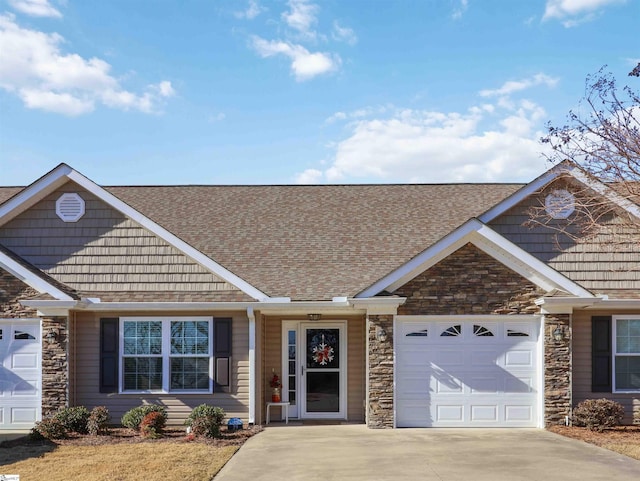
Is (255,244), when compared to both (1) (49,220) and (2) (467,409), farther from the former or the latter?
(2) (467,409)

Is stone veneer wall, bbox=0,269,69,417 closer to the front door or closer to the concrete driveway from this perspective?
the concrete driveway

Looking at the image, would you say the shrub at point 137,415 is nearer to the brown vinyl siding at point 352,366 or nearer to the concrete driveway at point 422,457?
the concrete driveway at point 422,457

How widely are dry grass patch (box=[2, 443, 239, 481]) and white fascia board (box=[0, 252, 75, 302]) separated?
3229 millimetres

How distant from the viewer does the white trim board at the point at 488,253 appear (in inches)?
545

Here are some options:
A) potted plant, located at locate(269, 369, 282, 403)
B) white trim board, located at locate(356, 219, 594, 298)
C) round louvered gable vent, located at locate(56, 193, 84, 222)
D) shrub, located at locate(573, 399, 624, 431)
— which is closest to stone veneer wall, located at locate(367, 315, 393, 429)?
white trim board, located at locate(356, 219, 594, 298)

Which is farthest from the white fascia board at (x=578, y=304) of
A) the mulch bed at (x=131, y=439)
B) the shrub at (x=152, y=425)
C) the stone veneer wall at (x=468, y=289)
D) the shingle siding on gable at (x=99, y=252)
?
the shrub at (x=152, y=425)

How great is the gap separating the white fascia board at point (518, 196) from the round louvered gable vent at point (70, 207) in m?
8.57

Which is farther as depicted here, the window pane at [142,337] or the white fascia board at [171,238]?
the window pane at [142,337]

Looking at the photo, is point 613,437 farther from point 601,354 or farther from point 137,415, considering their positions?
point 137,415

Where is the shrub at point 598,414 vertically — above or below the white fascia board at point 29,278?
below

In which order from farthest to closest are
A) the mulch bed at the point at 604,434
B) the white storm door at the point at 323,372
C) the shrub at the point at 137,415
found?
1. the white storm door at the point at 323,372
2. the shrub at the point at 137,415
3. the mulch bed at the point at 604,434

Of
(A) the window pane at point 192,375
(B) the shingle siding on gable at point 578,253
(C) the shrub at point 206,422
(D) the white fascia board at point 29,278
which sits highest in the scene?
(B) the shingle siding on gable at point 578,253

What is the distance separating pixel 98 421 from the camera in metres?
13.2

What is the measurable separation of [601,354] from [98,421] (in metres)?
10.2
